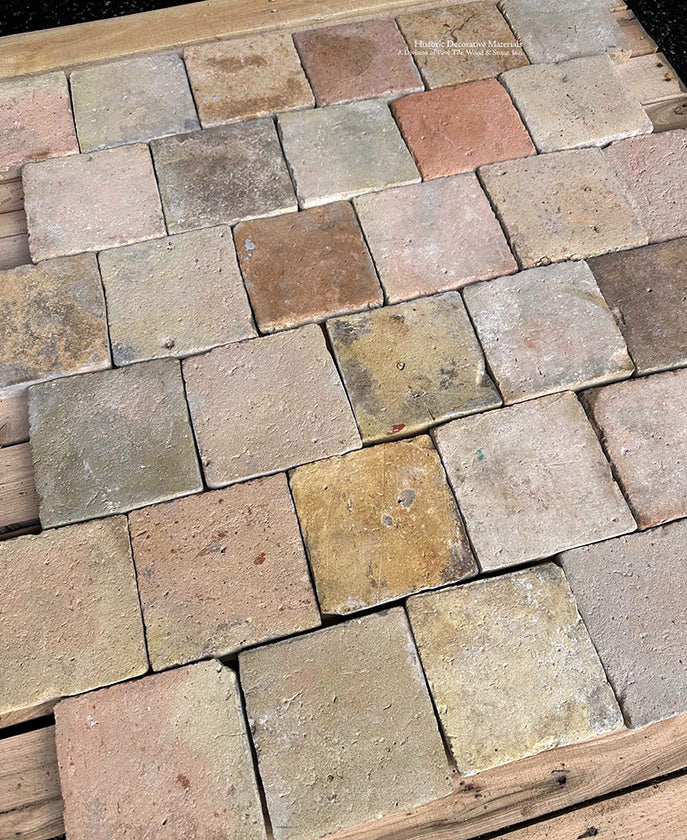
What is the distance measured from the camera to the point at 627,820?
6.04 ft

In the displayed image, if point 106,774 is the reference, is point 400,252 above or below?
above

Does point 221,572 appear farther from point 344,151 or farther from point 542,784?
point 344,151

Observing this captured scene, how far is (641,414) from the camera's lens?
221cm

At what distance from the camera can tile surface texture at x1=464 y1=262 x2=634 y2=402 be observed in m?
2.25

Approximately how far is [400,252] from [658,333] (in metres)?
0.87

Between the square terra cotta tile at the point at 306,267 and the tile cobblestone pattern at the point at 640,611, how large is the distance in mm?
1042

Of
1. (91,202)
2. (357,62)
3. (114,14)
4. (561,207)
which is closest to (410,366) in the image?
(561,207)

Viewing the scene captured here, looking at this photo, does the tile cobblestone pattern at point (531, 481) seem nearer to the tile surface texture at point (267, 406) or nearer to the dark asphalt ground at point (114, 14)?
the tile surface texture at point (267, 406)

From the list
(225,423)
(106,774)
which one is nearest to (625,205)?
(225,423)

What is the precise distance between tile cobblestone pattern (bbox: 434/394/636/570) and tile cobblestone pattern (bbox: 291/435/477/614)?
0.07 metres

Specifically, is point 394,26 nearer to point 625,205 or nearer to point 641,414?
point 625,205

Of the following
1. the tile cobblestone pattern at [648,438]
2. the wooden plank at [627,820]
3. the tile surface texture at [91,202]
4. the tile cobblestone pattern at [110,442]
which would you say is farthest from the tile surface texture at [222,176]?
the wooden plank at [627,820]

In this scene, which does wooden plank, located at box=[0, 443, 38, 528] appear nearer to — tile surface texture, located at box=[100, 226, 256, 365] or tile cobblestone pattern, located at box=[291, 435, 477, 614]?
tile surface texture, located at box=[100, 226, 256, 365]

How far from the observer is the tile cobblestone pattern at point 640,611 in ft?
6.17
